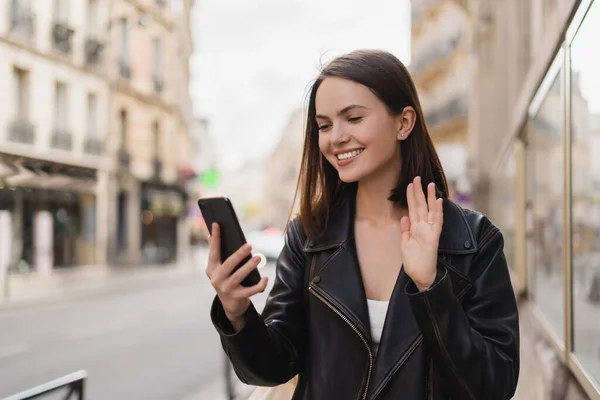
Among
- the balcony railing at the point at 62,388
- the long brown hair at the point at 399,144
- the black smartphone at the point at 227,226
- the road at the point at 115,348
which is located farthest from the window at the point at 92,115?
the black smartphone at the point at 227,226

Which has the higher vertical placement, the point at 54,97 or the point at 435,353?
the point at 54,97

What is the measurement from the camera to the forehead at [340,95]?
1.28 m

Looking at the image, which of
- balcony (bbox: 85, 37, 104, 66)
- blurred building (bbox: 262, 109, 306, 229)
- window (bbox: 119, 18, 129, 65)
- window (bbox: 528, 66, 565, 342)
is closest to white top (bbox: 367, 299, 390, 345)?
window (bbox: 528, 66, 565, 342)

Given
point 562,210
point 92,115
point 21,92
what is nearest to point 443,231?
point 562,210

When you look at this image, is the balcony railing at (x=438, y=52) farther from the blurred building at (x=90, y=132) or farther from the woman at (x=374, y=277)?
the woman at (x=374, y=277)

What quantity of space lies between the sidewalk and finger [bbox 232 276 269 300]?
16.5 ft

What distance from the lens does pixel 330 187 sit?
4.88ft

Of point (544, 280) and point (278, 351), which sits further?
point (544, 280)

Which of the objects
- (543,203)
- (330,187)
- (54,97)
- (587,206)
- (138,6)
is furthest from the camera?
(138,6)

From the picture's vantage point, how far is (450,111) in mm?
25438

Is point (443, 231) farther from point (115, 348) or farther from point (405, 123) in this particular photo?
point (115, 348)

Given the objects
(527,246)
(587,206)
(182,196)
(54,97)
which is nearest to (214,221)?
(587,206)

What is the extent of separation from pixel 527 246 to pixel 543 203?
5.12 feet

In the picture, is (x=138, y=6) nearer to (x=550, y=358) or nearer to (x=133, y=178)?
(x=133, y=178)
